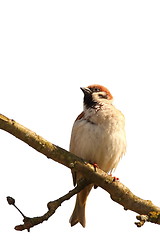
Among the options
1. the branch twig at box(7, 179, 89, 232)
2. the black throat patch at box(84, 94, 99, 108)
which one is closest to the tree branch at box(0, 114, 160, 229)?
Result: the branch twig at box(7, 179, 89, 232)

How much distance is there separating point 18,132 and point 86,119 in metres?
2.02

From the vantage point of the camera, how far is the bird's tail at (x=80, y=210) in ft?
20.5

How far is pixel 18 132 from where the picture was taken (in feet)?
14.2

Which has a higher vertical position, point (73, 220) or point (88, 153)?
point (88, 153)

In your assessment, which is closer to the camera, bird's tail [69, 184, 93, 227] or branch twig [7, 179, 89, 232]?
branch twig [7, 179, 89, 232]

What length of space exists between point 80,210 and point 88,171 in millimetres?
1790

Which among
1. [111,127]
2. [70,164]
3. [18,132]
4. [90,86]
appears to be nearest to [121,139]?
[111,127]

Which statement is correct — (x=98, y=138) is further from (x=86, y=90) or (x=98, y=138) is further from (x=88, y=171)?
(x=88, y=171)

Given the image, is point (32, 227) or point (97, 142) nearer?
point (32, 227)

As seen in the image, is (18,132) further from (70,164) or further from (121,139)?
(121,139)

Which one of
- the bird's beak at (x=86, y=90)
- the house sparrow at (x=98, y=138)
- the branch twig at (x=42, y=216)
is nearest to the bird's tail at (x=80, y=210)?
the house sparrow at (x=98, y=138)

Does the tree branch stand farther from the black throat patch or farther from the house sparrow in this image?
the black throat patch

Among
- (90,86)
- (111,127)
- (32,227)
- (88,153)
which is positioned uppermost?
(90,86)

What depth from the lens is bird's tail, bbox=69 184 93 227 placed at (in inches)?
246
